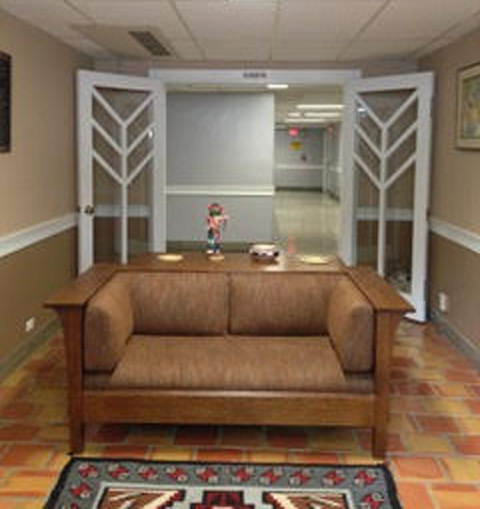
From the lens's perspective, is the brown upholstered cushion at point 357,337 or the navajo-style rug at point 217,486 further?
the brown upholstered cushion at point 357,337

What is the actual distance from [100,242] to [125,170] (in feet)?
2.19

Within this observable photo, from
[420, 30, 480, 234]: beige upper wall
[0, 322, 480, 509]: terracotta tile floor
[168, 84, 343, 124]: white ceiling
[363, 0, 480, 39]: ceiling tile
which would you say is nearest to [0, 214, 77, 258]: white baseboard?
[0, 322, 480, 509]: terracotta tile floor

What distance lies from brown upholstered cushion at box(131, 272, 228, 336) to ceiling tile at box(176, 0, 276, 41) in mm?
1574

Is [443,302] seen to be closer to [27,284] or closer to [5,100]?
[27,284]

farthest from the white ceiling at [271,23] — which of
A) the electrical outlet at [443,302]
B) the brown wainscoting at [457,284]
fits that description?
the electrical outlet at [443,302]

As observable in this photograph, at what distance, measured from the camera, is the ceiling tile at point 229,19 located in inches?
157

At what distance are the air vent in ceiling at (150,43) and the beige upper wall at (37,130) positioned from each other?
606 mm

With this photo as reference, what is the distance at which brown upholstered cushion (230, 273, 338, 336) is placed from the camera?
3697 mm

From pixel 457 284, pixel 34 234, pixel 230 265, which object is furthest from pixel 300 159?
pixel 230 265

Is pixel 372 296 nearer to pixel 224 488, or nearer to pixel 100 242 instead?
pixel 224 488

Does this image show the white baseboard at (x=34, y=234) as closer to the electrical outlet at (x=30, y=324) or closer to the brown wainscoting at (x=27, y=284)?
the brown wainscoting at (x=27, y=284)

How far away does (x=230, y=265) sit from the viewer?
3883mm

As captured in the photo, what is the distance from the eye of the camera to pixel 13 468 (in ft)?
10.1

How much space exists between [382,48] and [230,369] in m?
3.36
